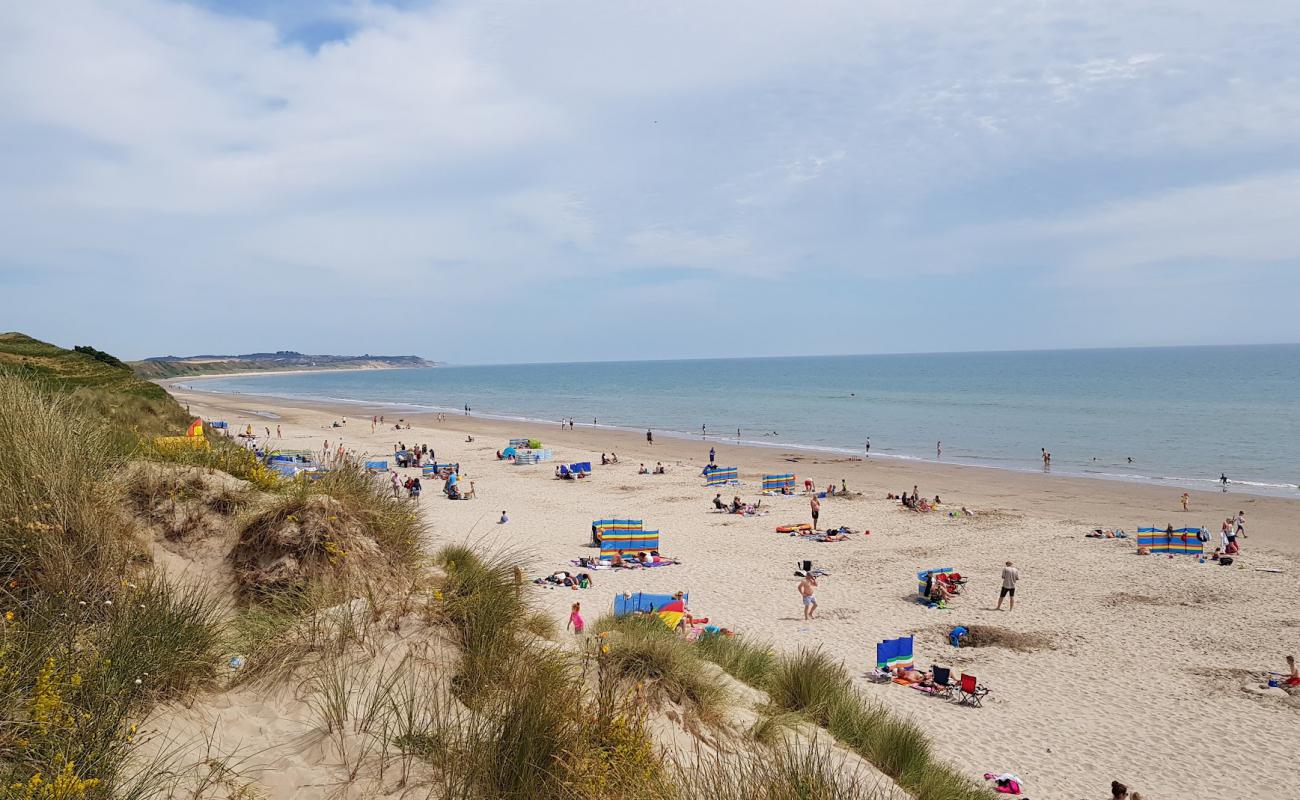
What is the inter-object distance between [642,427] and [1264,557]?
1662 inches

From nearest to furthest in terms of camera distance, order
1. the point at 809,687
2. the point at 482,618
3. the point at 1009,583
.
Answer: the point at 482,618
the point at 809,687
the point at 1009,583

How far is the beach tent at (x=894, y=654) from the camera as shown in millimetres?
10867

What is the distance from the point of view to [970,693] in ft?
32.8

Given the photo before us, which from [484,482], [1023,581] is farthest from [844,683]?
[484,482]

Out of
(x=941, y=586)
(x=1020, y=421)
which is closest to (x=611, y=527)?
(x=941, y=586)

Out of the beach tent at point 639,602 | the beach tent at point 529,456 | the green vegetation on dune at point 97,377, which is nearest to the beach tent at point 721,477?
the beach tent at point 529,456

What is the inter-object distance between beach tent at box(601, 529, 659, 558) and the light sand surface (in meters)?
0.96

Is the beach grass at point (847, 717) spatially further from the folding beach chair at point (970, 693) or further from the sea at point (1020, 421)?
the sea at point (1020, 421)

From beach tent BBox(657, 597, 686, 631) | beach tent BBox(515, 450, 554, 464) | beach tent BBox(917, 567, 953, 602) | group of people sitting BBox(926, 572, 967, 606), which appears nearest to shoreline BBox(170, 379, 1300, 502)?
beach tent BBox(515, 450, 554, 464)

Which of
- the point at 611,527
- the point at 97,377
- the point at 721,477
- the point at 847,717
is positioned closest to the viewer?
the point at 847,717

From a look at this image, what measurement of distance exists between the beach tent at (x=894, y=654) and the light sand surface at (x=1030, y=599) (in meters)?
0.45

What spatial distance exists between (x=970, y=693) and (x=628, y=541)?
9412mm

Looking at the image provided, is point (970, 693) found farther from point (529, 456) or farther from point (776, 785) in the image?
point (529, 456)

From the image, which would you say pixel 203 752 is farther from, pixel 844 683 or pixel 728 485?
pixel 728 485
